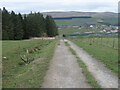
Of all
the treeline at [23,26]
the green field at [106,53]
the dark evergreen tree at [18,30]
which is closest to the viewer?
the green field at [106,53]

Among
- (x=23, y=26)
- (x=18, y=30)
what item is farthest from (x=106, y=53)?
(x=23, y=26)

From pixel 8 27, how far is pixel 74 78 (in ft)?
193

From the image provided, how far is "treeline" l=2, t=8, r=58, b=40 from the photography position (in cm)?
6738

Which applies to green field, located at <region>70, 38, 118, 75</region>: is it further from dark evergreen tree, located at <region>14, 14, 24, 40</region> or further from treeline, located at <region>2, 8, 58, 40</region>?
dark evergreen tree, located at <region>14, 14, 24, 40</region>

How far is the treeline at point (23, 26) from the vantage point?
67.4 m

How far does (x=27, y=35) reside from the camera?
80.9m

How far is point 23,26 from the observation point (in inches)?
3105

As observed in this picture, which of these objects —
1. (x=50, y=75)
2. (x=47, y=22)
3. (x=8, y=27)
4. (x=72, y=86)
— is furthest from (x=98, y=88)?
(x=47, y=22)

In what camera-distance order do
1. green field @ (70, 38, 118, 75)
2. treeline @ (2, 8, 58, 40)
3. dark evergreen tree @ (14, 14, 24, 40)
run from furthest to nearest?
dark evergreen tree @ (14, 14, 24, 40), treeline @ (2, 8, 58, 40), green field @ (70, 38, 118, 75)

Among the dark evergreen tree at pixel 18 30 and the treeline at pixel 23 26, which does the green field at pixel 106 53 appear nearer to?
the treeline at pixel 23 26

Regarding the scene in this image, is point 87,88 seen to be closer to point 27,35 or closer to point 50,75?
point 50,75

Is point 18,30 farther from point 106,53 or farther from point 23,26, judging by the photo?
point 106,53

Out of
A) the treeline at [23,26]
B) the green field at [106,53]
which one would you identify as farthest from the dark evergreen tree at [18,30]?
the green field at [106,53]

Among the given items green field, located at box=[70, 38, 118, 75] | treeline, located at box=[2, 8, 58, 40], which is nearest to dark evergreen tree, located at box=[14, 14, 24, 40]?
treeline, located at box=[2, 8, 58, 40]
